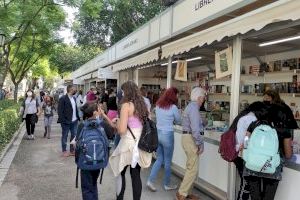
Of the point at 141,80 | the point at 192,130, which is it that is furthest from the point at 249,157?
the point at 141,80

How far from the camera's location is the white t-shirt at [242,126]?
567cm

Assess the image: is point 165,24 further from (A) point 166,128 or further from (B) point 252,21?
(B) point 252,21

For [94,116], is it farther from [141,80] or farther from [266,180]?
[141,80]

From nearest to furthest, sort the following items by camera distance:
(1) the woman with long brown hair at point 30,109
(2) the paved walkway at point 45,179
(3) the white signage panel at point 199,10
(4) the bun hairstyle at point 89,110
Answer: (4) the bun hairstyle at point 89,110 < (3) the white signage panel at point 199,10 < (2) the paved walkway at point 45,179 < (1) the woman with long brown hair at point 30,109

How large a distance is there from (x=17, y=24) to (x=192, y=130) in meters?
11.9

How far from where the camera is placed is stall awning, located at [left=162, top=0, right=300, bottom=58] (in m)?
4.57

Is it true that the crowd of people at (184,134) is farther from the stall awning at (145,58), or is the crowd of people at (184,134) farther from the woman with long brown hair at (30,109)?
the woman with long brown hair at (30,109)

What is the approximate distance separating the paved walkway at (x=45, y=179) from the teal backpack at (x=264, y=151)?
2361 mm

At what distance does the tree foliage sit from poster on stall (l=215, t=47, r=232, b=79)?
80.3ft

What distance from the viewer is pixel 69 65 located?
2335 inches

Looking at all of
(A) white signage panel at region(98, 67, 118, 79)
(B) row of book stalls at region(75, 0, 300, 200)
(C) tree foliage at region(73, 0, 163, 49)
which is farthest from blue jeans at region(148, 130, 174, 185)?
(C) tree foliage at region(73, 0, 163, 49)

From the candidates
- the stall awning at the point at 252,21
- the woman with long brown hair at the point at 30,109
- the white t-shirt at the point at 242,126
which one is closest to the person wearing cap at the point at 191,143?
the stall awning at the point at 252,21

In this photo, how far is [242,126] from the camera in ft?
18.8

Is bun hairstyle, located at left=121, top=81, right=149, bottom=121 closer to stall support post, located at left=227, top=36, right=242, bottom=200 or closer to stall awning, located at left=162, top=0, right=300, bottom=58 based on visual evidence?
stall awning, located at left=162, top=0, right=300, bottom=58
